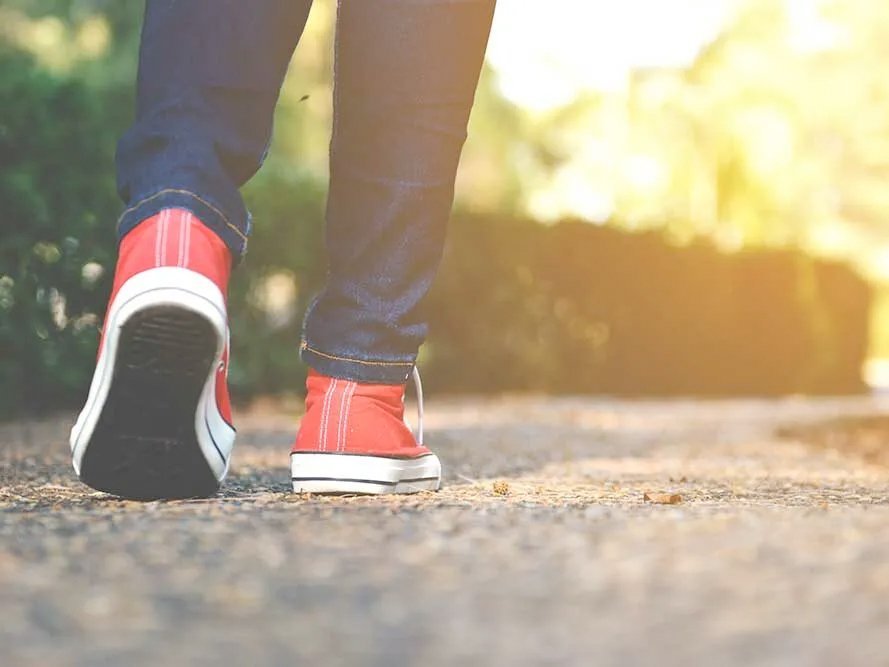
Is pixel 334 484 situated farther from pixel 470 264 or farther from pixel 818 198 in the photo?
pixel 818 198

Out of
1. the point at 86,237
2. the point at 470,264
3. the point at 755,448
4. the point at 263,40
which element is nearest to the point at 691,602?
the point at 263,40

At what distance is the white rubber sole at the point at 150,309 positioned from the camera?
5.29 ft

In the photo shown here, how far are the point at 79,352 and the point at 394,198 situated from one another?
11.6 ft

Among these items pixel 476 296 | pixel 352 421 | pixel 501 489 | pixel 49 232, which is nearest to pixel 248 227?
pixel 352 421

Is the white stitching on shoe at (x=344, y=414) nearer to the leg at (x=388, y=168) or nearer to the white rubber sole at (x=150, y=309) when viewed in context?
the leg at (x=388, y=168)

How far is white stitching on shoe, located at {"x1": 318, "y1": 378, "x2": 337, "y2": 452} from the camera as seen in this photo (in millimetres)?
1978

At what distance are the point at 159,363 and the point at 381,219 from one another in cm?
50

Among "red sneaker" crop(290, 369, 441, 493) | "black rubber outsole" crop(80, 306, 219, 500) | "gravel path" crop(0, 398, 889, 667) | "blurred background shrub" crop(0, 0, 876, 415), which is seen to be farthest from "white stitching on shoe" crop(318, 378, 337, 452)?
"blurred background shrub" crop(0, 0, 876, 415)

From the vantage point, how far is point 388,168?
200 centimetres

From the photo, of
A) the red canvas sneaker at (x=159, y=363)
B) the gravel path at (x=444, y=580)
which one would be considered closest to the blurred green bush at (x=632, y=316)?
the red canvas sneaker at (x=159, y=363)

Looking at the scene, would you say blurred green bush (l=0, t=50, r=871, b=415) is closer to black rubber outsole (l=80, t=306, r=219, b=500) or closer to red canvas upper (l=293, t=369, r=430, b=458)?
red canvas upper (l=293, t=369, r=430, b=458)

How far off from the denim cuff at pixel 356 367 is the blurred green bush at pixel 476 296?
307cm

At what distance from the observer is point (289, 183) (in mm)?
7012

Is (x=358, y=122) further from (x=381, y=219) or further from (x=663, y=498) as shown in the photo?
(x=663, y=498)
